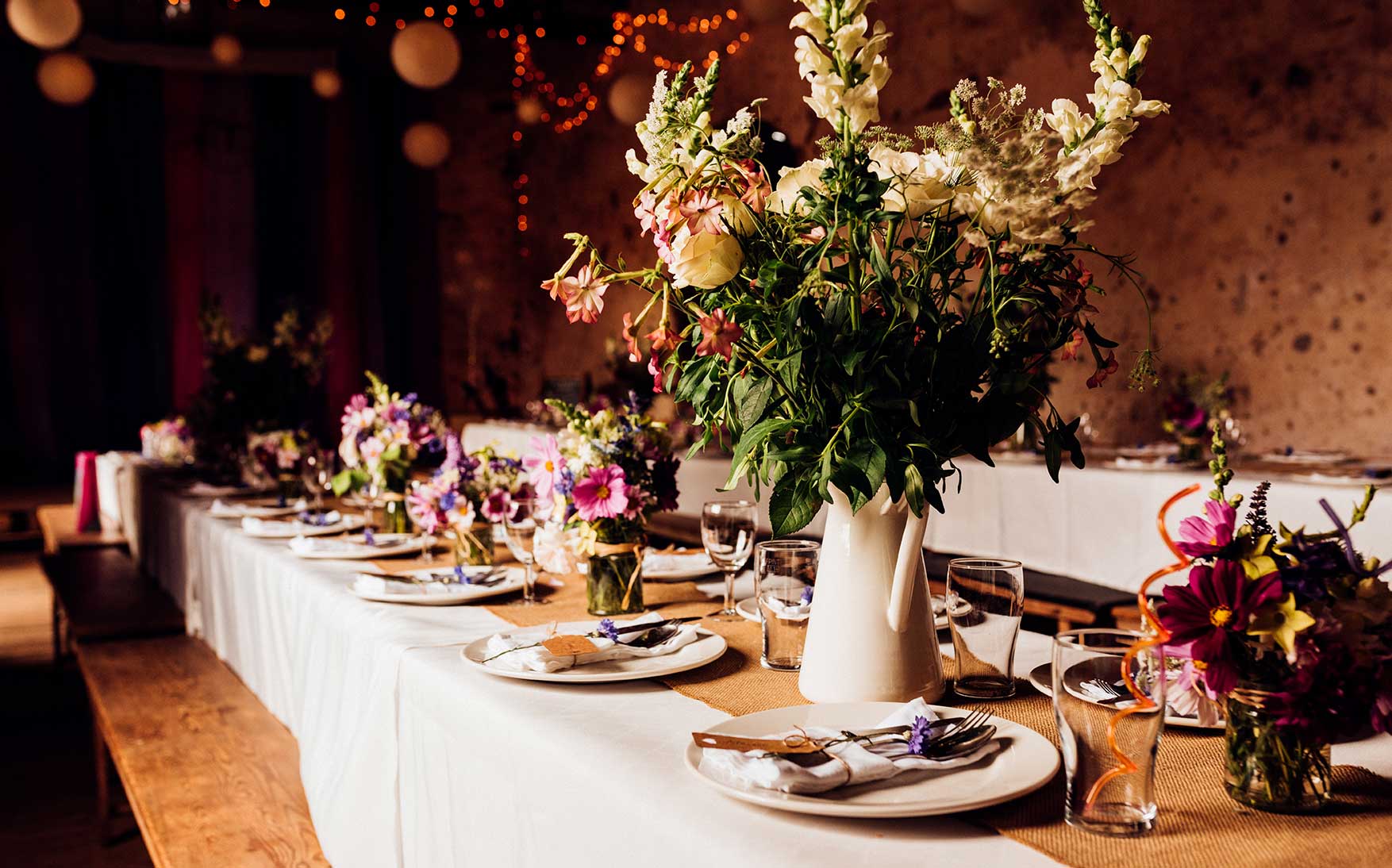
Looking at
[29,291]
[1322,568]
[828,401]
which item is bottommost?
[1322,568]

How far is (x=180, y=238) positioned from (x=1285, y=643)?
10.1 m

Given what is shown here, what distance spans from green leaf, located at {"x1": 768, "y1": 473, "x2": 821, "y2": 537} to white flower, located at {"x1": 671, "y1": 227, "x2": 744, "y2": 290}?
23 centimetres

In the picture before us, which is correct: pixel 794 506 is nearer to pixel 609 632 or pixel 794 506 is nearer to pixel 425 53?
pixel 609 632

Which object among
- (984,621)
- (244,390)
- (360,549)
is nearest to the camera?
(984,621)

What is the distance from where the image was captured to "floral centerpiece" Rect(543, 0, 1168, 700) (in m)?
1.06

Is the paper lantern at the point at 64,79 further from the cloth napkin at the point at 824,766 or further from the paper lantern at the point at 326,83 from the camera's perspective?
the cloth napkin at the point at 824,766

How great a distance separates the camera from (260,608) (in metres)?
2.47

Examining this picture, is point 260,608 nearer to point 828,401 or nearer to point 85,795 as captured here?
point 85,795

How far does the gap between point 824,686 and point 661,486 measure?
0.59 metres

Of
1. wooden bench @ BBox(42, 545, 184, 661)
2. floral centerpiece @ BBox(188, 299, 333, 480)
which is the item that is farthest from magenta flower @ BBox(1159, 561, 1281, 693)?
floral centerpiece @ BBox(188, 299, 333, 480)

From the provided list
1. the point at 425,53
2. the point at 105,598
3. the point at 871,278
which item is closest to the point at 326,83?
the point at 425,53

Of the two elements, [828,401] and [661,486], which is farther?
[661,486]

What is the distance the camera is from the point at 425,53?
17.8ft

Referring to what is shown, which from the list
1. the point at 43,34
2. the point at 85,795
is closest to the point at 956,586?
the point at 85,795
